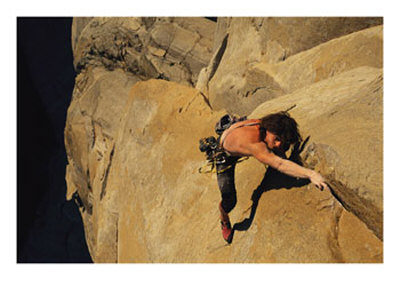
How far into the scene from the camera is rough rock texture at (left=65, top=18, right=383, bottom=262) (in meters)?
3.39

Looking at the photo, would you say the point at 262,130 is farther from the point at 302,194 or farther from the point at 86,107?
the point at 86,107

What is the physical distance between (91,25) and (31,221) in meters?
10.2

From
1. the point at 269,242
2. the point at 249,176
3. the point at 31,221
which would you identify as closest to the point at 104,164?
the point at 249,176

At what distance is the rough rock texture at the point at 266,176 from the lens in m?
3.39

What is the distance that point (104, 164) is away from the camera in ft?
29.8

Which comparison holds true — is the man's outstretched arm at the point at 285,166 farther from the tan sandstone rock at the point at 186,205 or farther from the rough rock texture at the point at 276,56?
the rough rock texture at the point at 276,56

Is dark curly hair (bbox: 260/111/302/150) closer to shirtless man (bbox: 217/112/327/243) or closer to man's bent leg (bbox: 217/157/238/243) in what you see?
shirtless man (bbox: 217/112/327/243)

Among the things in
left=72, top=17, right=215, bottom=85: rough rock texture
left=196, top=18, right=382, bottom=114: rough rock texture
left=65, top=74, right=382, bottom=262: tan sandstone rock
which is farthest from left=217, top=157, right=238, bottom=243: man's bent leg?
left=72, top=17, right=215, bottom=85: rough rock texture

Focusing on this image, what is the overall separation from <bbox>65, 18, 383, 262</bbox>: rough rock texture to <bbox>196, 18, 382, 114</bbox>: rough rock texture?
27 millimetres

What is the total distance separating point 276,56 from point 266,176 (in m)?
3.24

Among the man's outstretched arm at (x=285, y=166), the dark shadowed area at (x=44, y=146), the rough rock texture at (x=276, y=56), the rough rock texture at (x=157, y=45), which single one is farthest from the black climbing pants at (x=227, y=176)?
the dark shadowed area at (x=44, y=146)

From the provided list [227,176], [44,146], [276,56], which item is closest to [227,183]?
[227,176]

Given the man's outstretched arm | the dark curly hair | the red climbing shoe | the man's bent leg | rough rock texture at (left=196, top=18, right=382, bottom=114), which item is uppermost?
rough rock texture at (left=196, top=18, right=382, bottom=114)

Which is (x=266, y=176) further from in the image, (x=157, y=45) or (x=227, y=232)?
(x=157, y=45)
